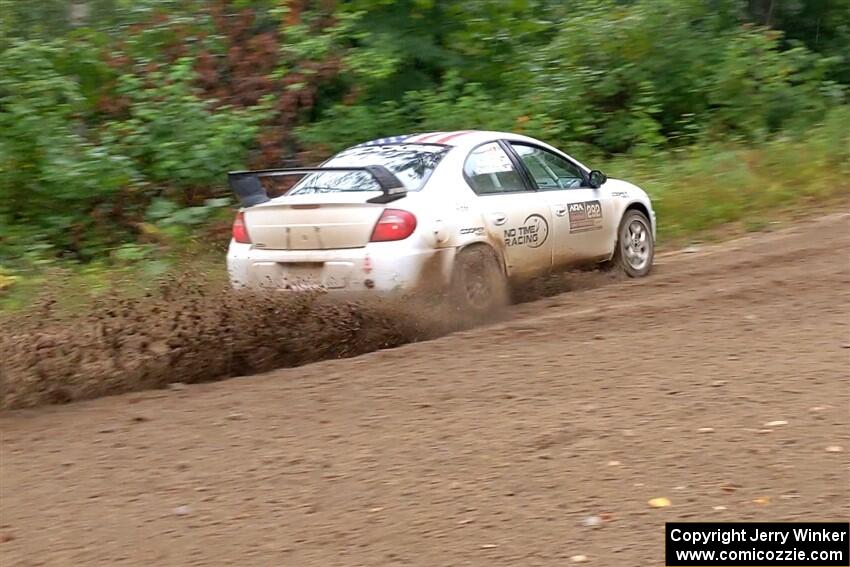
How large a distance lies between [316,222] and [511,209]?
1.66 meters

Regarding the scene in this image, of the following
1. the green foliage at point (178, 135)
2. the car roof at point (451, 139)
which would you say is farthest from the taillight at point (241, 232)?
the green foliage at point (178, 135)

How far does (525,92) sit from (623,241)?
6.09 m

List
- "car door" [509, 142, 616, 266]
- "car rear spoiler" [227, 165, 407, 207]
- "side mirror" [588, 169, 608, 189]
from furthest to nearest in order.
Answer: "side mirror" [588, 169, 608, 189], "car door" [509, 142, 616, 266], "car rear spoiler" [227, 165, 407, 207]

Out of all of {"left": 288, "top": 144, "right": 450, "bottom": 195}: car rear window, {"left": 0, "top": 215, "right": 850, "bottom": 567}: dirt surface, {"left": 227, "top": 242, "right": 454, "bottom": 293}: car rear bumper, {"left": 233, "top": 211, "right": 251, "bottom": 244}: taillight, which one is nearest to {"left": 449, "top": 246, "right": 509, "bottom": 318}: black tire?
{"left": 227, "top": 242, "right": 454, "bottom": 293}: car rear bumper

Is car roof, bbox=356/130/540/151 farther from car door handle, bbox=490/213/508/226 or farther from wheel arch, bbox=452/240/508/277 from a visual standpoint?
wheel arch, bbox=452/240/508/277

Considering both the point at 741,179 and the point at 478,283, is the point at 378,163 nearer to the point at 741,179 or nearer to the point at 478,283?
the point at 478,283

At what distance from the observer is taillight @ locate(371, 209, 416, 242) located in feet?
24.3

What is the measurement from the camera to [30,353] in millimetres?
6230

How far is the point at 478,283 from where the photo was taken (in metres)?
7.96

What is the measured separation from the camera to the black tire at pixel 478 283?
7.75 meters

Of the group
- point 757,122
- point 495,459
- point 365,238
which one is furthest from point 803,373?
point 757,122

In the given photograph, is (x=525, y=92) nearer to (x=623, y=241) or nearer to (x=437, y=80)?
(x=437, y=80)

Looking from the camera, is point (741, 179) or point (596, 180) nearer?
point (596, 180)

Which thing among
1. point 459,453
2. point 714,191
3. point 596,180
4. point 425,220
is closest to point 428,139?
point 425,220
